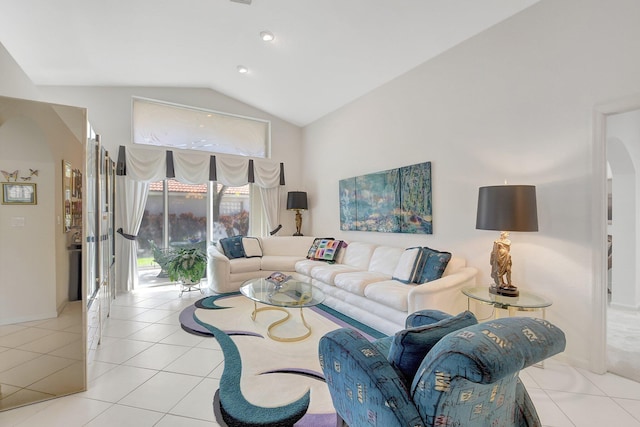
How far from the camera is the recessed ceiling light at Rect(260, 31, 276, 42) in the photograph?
3377 mm

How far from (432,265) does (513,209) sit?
101cm

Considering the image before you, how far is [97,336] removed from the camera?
8.98ft

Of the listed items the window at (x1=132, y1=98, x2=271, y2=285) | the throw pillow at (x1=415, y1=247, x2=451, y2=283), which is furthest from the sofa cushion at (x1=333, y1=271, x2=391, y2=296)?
the window at (x1=132, y1=98, x2=271, y2=285)

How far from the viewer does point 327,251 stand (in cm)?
457

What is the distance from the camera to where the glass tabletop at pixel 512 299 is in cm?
219

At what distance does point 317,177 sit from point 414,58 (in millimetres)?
2776

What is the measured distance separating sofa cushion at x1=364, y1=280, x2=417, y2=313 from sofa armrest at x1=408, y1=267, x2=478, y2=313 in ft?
0.37

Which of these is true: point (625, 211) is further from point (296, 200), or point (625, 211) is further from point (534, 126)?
point (296, 200)

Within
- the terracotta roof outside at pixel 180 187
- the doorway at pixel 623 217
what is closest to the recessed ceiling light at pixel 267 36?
the terracotta roof outside at pixel 180 187

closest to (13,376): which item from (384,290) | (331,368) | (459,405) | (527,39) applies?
(331,368)

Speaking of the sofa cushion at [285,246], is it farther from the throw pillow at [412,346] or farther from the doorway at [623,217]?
the doorway at [623,217]

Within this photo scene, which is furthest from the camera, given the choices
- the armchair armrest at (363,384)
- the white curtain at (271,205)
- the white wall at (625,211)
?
the white curtain at (271,205)

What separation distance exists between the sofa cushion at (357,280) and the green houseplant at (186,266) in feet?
7.25

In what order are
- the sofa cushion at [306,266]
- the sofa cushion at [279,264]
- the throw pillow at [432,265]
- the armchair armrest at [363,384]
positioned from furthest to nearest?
the sofa cushion at [279,264] → the sofa cushion at [306,266] → the throw pillow at [432,265] → the armchair armrest at [363,384]
